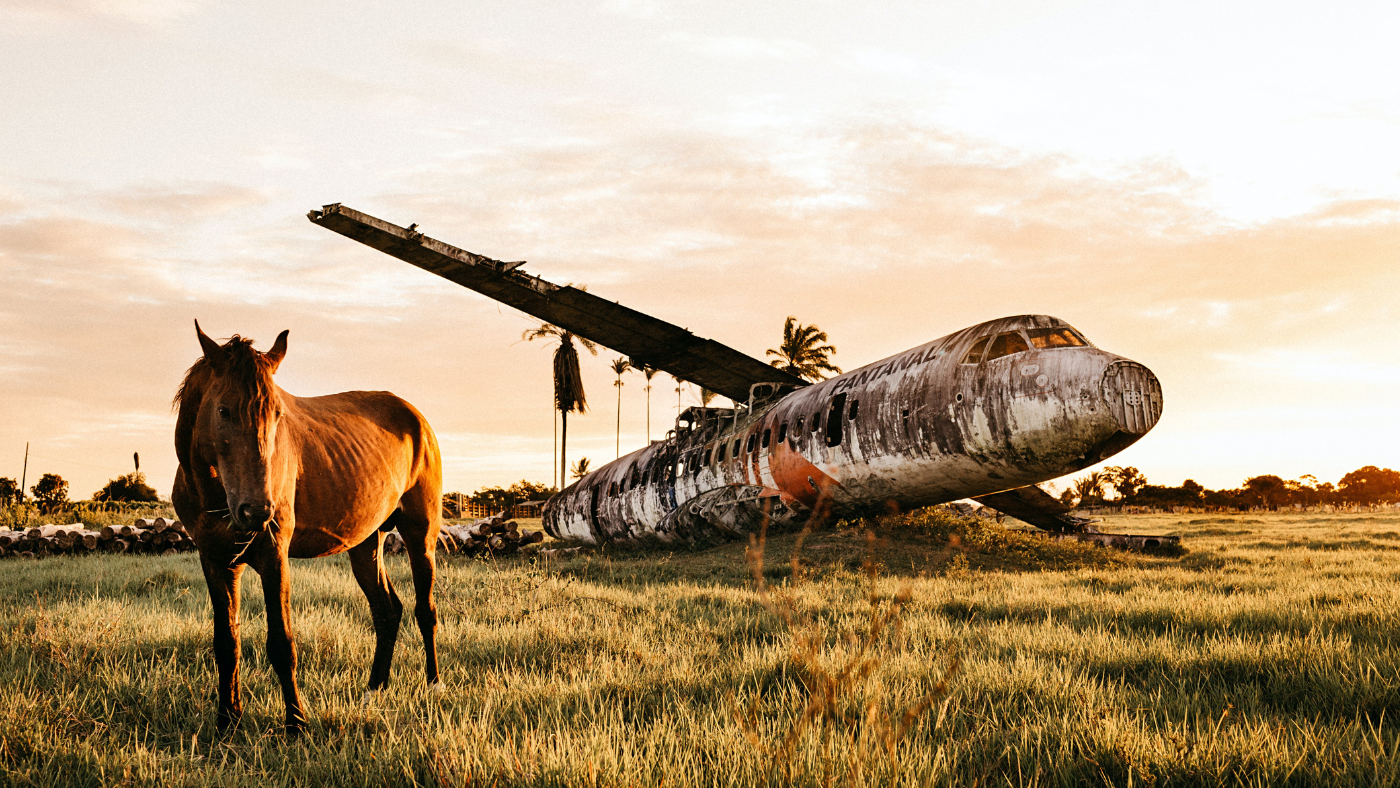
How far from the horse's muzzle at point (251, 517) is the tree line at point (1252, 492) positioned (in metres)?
67.6

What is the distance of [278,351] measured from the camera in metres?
4.50

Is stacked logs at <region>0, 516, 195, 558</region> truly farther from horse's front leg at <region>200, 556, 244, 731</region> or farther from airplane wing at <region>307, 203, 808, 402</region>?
horse's front leg at <region>200, 556, 244, 731</region>

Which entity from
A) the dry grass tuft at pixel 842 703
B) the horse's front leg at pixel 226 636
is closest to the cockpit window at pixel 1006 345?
the dry grass tuft at pixel 842 703

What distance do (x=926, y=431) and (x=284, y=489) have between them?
353 inches

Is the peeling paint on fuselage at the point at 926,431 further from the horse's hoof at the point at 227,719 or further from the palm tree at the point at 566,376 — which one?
the palm tree at the point at 566,376

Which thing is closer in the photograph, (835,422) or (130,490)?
(835,422)

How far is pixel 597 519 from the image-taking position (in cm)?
2033

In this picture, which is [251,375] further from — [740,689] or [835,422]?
[835,422]

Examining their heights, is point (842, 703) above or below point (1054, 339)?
below

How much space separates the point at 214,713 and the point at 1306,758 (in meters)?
6.21

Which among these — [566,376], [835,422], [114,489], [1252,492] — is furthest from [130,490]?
[1252,492]

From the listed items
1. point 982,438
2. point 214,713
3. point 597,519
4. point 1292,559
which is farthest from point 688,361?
point 214,713

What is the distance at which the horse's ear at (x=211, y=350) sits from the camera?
→ 403 centimetres

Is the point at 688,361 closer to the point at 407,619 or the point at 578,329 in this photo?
the point at 578,329
